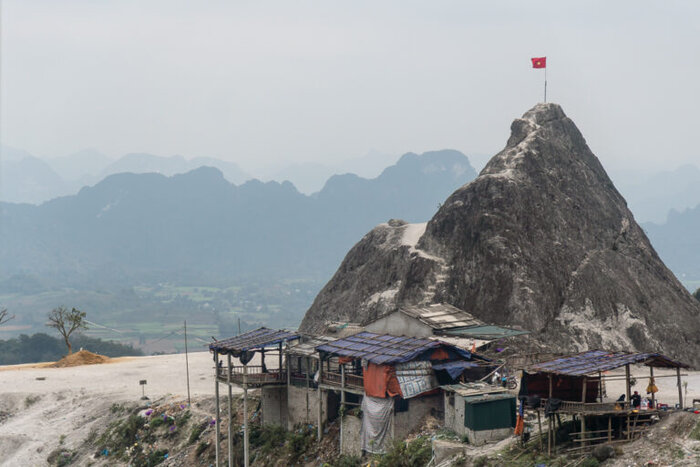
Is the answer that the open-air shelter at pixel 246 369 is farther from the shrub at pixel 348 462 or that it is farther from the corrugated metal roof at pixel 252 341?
the shrub at pixel 348 462

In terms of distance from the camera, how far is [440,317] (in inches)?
2308

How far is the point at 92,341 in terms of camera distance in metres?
148

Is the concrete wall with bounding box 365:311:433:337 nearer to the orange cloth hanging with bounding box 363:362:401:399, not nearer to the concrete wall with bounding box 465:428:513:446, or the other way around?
the orange cloth hanging with bounding box 363:362:401:399

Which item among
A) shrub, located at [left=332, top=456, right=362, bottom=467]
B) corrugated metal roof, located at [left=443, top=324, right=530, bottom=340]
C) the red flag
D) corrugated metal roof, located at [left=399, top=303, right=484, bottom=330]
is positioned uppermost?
the red flag

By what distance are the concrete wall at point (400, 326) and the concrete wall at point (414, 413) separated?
11626 millimetres

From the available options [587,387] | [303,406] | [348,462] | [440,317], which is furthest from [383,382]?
[440,317]

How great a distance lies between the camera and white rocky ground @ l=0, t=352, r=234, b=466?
64.0 m

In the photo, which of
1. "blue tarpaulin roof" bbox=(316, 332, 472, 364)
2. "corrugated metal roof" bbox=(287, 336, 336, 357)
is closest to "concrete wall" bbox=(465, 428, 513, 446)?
"blue tarpaulin roof" bbox=(316, 332, 472, 364)

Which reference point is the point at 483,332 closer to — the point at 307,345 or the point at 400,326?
the point at 400,326

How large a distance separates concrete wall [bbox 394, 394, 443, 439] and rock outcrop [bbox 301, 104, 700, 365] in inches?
895

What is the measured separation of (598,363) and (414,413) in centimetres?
1033

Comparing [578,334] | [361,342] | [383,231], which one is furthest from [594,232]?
[361,342]

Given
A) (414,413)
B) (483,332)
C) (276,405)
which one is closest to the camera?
(414,413)

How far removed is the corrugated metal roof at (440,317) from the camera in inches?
2244
